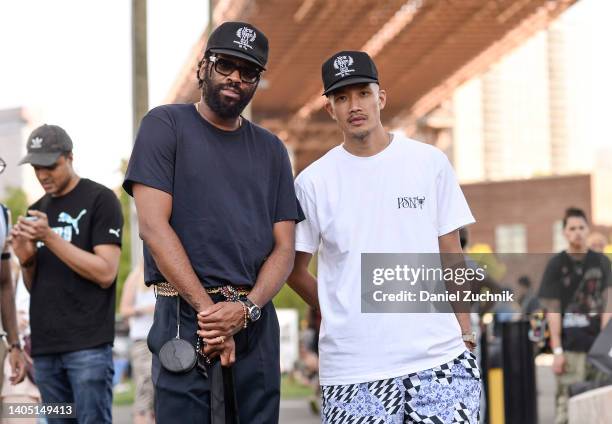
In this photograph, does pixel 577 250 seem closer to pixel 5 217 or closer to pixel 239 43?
pixel 5 217

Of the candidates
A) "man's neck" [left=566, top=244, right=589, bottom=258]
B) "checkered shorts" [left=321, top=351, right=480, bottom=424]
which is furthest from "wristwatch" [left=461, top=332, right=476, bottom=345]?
"man's neck" [left=566, top=244, right=589, bottom=258]

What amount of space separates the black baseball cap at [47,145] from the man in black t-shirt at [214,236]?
1.87m

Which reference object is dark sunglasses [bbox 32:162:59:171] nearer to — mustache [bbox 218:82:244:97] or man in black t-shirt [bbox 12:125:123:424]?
man in black t-shirt [bbox 12:125:123:424]

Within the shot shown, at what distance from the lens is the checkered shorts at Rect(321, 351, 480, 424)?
14.4 ft

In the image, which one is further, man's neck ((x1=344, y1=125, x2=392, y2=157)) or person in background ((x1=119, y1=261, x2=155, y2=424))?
person in background ((x1=119, y1=261, x2=155, y2=424))

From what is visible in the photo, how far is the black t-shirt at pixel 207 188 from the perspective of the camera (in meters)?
4.13

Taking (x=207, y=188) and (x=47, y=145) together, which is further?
(x=47, y=145)

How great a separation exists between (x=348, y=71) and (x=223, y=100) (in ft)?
2.23

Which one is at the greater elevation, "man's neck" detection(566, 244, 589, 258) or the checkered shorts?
"man's neck" detection(566, 244, 589, 258)

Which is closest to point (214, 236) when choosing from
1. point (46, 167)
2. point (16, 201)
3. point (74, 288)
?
point (74, 288)

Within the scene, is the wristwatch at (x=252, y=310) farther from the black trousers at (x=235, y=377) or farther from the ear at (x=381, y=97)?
the ear at (x=381, y=97)

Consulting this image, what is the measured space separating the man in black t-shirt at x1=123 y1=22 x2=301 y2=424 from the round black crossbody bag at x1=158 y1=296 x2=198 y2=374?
29 millimetres

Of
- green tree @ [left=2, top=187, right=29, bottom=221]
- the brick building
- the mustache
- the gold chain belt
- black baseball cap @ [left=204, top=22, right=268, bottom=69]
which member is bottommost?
the gold chain belt

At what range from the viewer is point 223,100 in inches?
166
